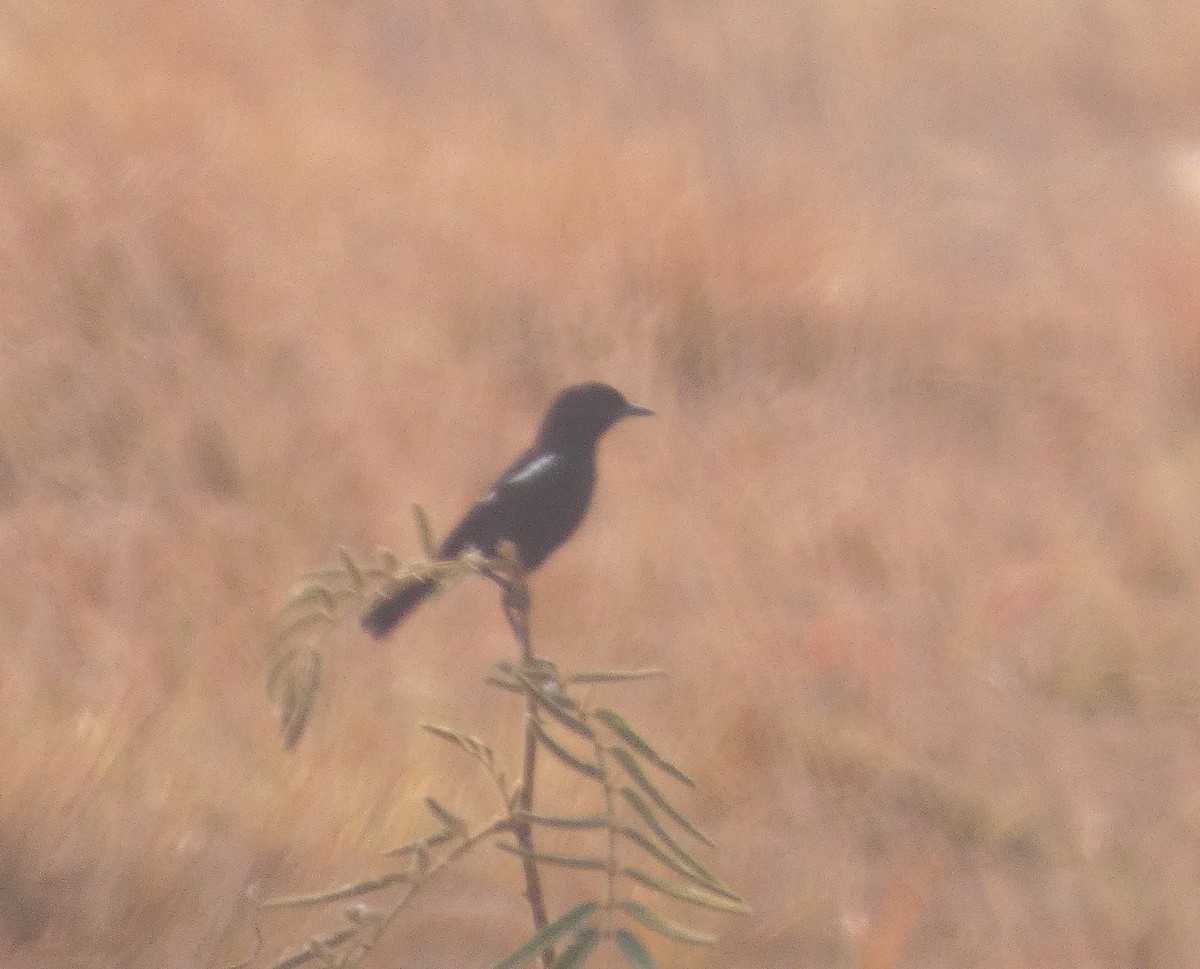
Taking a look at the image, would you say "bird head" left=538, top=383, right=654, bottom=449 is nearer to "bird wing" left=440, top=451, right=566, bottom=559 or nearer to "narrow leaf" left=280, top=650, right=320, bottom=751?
"bird wing" left=440, top=451, right=566, bottom=559

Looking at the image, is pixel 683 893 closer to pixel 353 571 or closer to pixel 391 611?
pixel 353 571

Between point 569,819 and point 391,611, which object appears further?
point 391,611

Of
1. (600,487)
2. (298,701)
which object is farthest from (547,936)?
(600,487)

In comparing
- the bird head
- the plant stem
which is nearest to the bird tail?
the bird head

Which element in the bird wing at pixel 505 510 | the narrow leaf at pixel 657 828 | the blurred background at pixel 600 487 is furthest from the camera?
the blurred background at pixel 600 487

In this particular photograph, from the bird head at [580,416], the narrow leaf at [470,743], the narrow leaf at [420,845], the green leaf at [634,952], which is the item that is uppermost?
the bird head at [580,416]

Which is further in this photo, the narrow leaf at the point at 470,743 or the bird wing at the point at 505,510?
the bird wing at the point at 505,510

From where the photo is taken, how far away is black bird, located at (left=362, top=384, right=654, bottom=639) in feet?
3.14

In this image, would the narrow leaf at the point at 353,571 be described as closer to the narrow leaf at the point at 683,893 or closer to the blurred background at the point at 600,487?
the narrow leaf at the point at 683,893

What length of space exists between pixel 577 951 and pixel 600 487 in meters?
1.50

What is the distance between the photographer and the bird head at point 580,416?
1.02 metres

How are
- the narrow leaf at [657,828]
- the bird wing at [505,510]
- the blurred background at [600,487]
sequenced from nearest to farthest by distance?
the narrow leaf at [657,828], the bird wing at [505,510], the blurred background at [600,487]

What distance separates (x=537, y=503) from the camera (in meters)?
0.97

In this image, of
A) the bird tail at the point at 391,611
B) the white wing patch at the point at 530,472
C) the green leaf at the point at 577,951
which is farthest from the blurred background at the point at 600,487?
the green leaf at the point at 577,951
